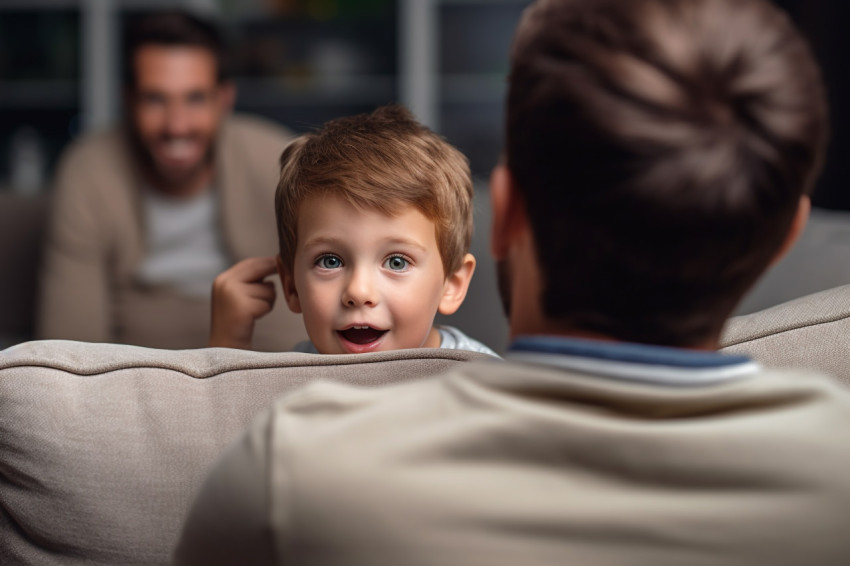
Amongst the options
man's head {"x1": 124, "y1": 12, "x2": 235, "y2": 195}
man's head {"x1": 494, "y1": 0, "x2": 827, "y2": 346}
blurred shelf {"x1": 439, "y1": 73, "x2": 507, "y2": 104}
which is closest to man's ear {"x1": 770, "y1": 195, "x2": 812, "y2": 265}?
man's head {"x1": 494, "y1": 0, "x2": 827, "y2": 346}

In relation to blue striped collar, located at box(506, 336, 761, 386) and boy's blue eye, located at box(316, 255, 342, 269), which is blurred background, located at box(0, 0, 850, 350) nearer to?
boy's blue eye, located at box(316, 255, 342, 269)

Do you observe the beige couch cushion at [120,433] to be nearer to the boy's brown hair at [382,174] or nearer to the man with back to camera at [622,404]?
the man with back to camera at [622,404]

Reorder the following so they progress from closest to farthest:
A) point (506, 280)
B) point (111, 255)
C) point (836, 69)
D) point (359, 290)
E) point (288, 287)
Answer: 1. point (506, 280)
2. point (359, 290)
3. point (288, 287)
4. point (111, 255)
5. point (836, 69)

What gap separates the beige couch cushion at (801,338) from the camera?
0.79 m

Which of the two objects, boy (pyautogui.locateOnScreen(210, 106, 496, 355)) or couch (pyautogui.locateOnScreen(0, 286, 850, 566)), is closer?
couch (pyautogui.locateOnScreen(0, 286, 850, 566))

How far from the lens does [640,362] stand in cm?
51

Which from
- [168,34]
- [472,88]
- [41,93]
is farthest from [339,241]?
[41,93]

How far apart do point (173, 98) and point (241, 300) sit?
1.68 meters

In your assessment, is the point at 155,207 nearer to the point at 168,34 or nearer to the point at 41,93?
the point at 168,34

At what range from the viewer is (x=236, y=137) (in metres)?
2.46

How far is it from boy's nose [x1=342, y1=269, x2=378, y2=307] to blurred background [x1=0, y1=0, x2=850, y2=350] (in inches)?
116

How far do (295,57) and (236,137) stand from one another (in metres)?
2.04

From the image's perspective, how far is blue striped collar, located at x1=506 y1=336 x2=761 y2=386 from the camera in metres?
0.51

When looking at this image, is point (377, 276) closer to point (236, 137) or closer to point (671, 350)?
point (671, 350)
